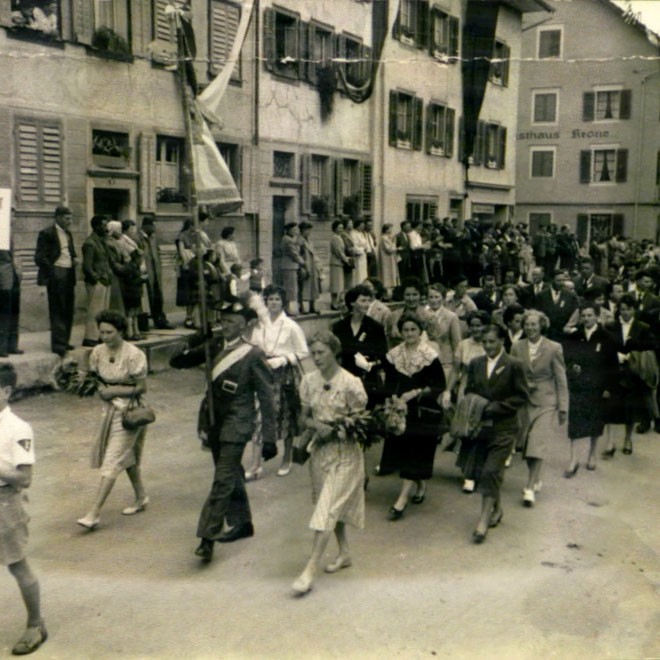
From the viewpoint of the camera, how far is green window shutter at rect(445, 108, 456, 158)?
17.4 m

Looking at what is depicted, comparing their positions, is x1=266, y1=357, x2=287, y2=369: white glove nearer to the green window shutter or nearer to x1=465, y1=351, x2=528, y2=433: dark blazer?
x1=465, y1=351, x2=528, y2=433: dark blazer

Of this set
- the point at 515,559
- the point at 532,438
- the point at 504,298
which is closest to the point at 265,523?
the point at 515,559

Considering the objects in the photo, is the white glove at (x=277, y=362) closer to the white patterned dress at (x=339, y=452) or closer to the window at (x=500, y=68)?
the white patterned dress at (x=339, y=452)

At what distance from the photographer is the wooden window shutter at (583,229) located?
58.0 feet

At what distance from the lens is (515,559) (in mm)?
5727

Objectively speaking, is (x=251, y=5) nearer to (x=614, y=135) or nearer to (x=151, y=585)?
(x=614, y=135)


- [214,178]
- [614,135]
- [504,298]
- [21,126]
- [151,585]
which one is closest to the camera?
[151,585]

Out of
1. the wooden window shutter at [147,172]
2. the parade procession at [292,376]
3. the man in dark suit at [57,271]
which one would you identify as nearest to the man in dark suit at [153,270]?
the parade procession at [292,376]

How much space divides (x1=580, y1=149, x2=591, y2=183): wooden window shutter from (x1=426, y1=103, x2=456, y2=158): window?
2.76 meters

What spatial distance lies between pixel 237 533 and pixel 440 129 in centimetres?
1309

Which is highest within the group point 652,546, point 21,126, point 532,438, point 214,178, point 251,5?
point 251,5

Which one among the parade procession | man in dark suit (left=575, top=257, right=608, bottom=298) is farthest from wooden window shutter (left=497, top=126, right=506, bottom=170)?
A: man in dark suit (left=575, top=257, right=608, bottom=298)

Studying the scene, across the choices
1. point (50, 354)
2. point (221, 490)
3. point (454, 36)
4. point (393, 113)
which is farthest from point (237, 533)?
point (393, 113)

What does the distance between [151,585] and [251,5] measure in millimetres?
9891
